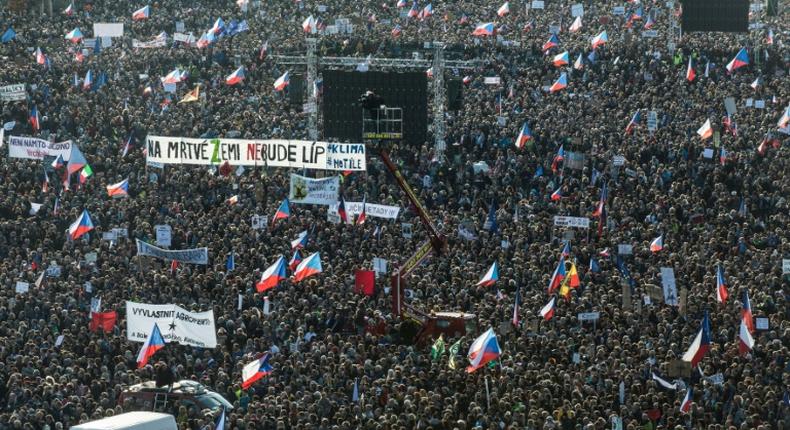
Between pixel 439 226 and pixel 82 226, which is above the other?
pixel 82 226

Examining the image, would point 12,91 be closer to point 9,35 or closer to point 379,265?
point 9,35

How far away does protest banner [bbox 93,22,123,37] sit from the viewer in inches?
2392

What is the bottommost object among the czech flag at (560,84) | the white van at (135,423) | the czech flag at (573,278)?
the czech flag at (573,278)

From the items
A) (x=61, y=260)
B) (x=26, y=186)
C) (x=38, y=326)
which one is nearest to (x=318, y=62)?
(x=26, y=186)

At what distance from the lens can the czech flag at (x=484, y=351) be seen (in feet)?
104

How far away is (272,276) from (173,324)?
14.0 feet

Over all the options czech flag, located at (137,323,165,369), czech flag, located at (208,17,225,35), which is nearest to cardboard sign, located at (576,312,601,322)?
czech flag, located at (137,323,165,369)

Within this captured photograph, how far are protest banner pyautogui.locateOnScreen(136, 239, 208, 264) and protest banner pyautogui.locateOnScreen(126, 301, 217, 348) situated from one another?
5369 mm

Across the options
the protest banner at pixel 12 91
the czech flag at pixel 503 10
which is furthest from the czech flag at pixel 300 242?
the czech flag at pixel 503 10

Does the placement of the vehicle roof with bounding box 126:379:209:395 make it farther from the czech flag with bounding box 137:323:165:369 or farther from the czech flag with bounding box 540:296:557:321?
the czech flag with bounding box 540:296:557:321

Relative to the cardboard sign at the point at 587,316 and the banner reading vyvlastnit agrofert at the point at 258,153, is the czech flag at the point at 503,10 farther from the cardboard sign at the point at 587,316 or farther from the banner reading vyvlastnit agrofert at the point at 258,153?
the cardboard sign at the point at 587,316

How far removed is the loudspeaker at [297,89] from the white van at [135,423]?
95.9ft

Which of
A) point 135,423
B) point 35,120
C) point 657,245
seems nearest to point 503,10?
point 35,120

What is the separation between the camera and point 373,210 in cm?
4303
